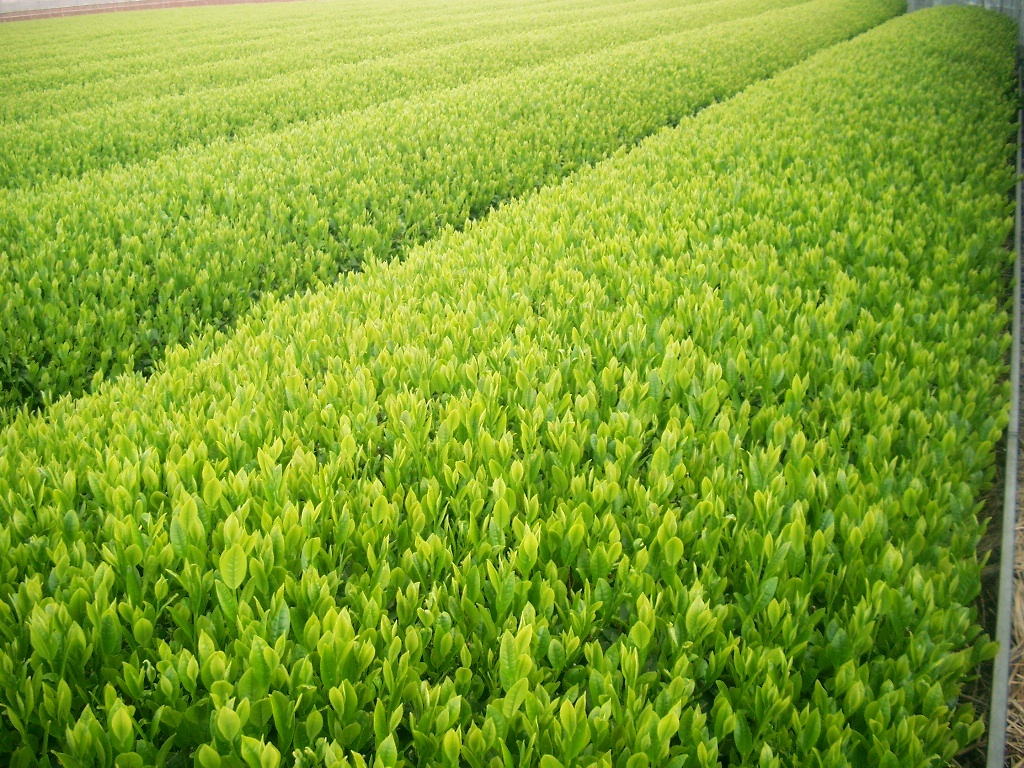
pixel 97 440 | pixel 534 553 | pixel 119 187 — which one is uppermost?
pixel 119 187

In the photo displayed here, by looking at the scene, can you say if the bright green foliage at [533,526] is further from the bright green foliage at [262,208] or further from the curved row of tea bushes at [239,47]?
the curved row of tea bushes at [239,47]

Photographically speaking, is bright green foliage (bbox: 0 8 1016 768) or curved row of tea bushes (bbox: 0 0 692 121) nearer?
bright green foliage (bbox: 0 8 1016 768)

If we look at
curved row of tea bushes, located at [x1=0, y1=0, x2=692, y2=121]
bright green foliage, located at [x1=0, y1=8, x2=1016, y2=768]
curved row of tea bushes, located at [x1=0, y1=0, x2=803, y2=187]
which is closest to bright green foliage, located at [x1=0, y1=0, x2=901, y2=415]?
bright green foliage, located at [x1=0, y1=8, x2=1016, y2=768]

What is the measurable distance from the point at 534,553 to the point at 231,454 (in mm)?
1402

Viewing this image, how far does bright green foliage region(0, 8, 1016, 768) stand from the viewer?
1.79 metres

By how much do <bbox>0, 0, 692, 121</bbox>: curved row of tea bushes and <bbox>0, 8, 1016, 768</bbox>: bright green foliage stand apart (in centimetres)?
1501

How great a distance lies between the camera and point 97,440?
3002 millimetres

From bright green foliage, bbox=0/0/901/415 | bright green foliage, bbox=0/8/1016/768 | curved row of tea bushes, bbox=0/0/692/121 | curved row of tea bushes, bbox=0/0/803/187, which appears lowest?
bright green foliage, bbox=0/8/1016/768

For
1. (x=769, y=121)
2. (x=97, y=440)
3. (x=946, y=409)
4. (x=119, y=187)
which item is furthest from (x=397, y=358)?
(x=769, y=121)

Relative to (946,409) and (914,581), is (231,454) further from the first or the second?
(946,409)

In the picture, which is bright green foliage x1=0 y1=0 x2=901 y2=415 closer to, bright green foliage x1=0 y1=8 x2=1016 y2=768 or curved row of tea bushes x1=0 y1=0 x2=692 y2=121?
bright green foliage x1=0 y1=8 x2=1016 y2=768

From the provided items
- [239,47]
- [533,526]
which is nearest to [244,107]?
[239,47]

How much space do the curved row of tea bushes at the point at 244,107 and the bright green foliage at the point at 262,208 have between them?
245 centimetres

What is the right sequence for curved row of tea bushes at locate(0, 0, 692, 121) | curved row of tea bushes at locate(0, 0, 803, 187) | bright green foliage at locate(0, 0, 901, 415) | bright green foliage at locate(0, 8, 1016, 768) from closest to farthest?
bright green foliage at locate(0, 8, 1016, 768) < bright green foliage at locate(0, 0, 901, 415) < curved row of tea bushes at locate(0, 0, 803, 187) < curved row of tea bushes at locate(0, 0, 692, 121)
